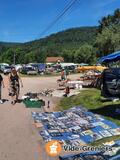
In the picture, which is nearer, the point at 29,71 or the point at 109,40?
the point at 29,71

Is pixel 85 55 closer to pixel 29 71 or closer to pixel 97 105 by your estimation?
pixel 29 71

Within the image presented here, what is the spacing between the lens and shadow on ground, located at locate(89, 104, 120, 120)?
53.1 ft

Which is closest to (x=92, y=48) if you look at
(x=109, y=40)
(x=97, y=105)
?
(x=109, y=40)

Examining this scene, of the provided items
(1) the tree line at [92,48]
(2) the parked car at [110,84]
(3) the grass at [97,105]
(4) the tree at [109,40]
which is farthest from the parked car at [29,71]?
(2) the parked car at [110,84]

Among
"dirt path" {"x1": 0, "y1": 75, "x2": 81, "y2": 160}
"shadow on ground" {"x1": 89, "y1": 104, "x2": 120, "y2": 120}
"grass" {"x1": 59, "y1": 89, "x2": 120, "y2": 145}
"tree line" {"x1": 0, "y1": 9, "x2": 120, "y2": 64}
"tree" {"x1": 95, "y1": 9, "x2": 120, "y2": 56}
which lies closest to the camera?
"dirt path" {"x1": 0, "y1": 75, "x2": 81, "y2": 160}

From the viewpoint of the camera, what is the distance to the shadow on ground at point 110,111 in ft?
53.1

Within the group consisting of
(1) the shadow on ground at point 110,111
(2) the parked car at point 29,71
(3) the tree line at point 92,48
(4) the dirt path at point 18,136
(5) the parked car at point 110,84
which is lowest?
(2) the parked car at point 29,71

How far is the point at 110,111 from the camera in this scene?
1731 cm

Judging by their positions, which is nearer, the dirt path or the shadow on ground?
the dirt path

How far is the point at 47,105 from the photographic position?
20641 mm

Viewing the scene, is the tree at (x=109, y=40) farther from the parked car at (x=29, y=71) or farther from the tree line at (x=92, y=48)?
the parked car at (x=29, y=71)

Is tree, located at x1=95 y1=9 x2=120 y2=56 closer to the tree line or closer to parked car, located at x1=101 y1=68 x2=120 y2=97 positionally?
the tree line

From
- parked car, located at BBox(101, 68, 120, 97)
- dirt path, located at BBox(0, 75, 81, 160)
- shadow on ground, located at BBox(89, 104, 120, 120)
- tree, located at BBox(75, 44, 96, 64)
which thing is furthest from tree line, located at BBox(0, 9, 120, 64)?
dirt path, located at BBox(0, 75, 81, 160)

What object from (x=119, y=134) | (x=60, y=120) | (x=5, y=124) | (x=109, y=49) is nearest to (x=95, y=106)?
(x=60, y=120)
